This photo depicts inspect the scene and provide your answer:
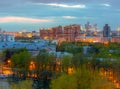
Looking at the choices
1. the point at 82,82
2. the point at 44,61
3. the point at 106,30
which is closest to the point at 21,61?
the point at 44,61

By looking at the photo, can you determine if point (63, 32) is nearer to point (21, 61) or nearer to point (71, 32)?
point (71, 32)

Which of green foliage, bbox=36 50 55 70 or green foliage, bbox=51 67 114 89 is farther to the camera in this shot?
green foliage, bbox=36 50 55 70

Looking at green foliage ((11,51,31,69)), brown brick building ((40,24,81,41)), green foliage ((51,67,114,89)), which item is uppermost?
green foliage ((51,67,114,89))

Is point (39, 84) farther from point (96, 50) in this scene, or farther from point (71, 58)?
point (96, 50)

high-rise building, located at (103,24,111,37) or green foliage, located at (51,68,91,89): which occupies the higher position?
green foliage, located at (51,68,91,89)

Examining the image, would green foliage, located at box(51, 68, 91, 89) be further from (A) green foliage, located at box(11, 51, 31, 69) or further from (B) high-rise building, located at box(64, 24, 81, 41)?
(B) high-rise building, located at box(64, 24, 81, 41)

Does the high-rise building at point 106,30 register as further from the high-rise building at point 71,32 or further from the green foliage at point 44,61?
the green foliage at point 44,61

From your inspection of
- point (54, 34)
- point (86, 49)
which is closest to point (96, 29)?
point (54, 34)

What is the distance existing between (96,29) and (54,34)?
10941 millimetres

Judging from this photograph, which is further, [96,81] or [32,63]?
[32,63]

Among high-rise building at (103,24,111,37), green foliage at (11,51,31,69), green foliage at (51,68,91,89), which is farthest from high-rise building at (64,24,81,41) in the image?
green foliage at (51,68,91,89)

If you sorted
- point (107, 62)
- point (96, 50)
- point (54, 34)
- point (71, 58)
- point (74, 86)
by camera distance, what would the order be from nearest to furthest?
point (74, 86)
point (107, 62)
point (71, 58)
point (96, 50)
point (54, 34)

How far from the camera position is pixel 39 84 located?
1288 centimetres

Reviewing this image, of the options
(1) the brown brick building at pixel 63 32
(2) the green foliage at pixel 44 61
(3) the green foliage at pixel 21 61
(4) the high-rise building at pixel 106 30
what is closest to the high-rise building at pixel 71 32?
(1) the brown brick building at pixel 63 32
